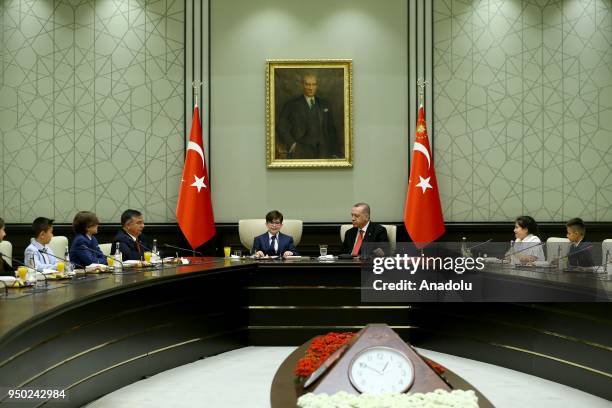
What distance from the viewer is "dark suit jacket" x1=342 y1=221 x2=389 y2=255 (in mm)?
6934

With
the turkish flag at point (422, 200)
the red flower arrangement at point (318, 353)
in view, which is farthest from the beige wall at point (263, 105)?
the red flower arrangement at point (318, 353)

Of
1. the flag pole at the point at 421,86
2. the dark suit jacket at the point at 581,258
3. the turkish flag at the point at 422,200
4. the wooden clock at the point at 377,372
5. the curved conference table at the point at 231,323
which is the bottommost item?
the curved conference table at the point at 231,323

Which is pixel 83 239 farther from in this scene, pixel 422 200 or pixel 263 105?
pixel 422 200

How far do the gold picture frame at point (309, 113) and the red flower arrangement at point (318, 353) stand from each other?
4646mm

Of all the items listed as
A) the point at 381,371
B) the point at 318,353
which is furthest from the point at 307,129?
the point at 381,371

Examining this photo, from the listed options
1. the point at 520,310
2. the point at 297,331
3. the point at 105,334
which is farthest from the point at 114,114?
the point at 520,310

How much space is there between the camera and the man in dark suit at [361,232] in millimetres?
6902

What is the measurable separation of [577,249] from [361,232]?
2.01 metres

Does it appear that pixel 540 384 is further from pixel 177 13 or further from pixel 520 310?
pixel 177 13

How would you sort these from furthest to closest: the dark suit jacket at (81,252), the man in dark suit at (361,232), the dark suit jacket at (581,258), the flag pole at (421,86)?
1. the flag pole at (421,86)
2. the man in dark suit at (361,232)
3. the dark suit jacket at (81,252)
4. the dark suit jacket at (581,258)

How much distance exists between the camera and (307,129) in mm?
7898

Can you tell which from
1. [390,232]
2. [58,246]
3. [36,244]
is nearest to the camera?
[36,244]

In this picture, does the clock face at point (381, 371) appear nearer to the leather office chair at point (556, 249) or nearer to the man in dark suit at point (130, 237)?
the leather office chair at point (556, 249)

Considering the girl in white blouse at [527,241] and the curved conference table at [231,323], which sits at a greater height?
the girl in white blouse at [527,241]
